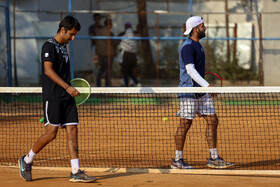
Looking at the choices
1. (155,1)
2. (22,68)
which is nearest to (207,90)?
(22,68)

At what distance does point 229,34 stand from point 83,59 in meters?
5.53

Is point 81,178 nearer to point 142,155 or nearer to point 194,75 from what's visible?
point 194,75

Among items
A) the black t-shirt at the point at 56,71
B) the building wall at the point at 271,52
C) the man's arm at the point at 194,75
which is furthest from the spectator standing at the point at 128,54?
the black t-shirt at the point at 56,71

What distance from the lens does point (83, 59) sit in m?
21.8

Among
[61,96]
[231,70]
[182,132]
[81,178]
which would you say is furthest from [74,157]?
[231,70]

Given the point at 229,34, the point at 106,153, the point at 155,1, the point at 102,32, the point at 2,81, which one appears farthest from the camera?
the point at 155,1

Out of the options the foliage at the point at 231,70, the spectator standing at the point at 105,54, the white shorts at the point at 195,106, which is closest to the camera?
the white shorts at the point at 195,106

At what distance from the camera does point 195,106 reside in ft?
23.5

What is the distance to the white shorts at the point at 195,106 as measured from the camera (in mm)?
7090

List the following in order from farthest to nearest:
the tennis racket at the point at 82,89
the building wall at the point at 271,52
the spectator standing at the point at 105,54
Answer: the building wall at the point at 271,52
the spectator standing at the point at 105,54
the tennis racket at the point at 82,89

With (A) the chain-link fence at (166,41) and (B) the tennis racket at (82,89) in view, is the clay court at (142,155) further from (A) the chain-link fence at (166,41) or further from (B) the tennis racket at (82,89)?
(A) the chain-link fence at (166,41)

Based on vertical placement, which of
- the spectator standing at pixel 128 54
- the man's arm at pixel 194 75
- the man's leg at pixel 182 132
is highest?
the spectator standing at pixel 128 54

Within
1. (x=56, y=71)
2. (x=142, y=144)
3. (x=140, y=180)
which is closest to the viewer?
(x=56, y=71)

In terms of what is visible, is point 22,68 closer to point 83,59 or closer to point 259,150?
point 83,59
